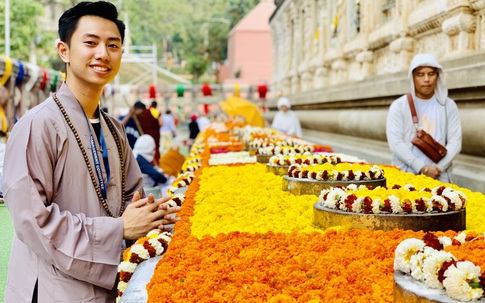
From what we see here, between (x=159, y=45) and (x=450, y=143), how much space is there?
69.0m

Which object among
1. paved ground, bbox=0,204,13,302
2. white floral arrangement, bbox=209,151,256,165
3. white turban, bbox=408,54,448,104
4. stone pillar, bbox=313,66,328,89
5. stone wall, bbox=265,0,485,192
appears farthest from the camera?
stone pillar, bbox=313,66,328,89

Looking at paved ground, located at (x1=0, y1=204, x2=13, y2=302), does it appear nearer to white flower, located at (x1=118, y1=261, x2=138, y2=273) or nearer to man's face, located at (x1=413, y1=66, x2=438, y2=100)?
white flower, located at (x1=118, y1=261, x2=138, y2=273)

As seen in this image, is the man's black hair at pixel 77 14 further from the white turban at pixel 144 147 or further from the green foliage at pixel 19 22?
the green foliage at pixel 19 22

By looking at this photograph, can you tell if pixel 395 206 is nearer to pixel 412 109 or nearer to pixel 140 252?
pixel 140 252

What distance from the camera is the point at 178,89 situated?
102 ft

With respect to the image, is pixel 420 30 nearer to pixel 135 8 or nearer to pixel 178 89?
pixel 178 89

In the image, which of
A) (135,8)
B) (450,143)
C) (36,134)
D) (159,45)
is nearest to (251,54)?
(135,8)

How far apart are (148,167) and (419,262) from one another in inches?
279

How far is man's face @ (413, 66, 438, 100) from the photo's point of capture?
508cm

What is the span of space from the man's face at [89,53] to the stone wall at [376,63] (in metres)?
3.55

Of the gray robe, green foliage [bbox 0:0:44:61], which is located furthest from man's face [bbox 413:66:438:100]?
green foliage [bbox 0:0:44:61]

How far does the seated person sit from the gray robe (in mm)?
6278

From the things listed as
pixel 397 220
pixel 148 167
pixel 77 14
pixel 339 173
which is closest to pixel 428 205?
pixel 397 220

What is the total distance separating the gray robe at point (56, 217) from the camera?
2244mm
